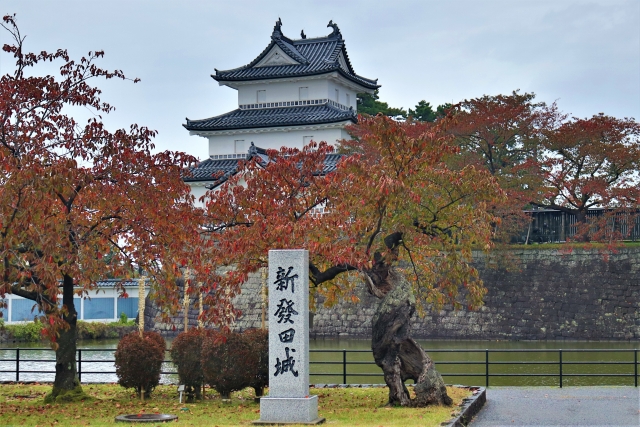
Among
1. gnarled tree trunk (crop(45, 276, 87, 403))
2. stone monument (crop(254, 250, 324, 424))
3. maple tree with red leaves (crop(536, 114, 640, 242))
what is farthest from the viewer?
maple tree with red leaves (crop(536, 114, 640, 242))

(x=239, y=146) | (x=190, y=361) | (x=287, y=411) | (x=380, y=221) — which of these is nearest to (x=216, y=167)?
(x=239, y=146)

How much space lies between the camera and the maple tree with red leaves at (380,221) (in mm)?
13836

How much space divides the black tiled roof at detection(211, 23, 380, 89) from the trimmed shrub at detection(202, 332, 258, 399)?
91.4 feet

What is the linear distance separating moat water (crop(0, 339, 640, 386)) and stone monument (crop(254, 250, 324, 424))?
13.9 feet

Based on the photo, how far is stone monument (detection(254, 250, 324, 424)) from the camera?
478 inches

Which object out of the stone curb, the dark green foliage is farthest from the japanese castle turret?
the stone curb

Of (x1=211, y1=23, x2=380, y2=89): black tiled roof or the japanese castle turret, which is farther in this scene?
(x1=211, y1=23, x2=380, y2=89): black tiled roof

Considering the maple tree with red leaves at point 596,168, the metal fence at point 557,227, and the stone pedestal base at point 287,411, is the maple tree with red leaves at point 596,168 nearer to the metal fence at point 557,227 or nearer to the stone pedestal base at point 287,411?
the metal fence at point 557,227

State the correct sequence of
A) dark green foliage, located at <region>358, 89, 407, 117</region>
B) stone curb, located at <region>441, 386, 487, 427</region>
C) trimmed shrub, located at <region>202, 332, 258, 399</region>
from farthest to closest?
dark green foliage, located at <region>358, 89, 407, 117</region>
trimmed shrub, located at <region>202, 332, 258, 399</region>
stone curb, located at <region>441, 386, 487, 427</region>

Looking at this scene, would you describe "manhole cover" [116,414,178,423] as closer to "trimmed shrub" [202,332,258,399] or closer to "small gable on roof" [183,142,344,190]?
"trimmed shrub" [202,332,258,399]

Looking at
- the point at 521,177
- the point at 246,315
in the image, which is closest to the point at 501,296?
the point at 521,177

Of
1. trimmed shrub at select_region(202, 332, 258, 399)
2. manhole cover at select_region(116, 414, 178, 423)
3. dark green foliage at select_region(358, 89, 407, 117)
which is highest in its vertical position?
dark green foliage at select_region(358, 89, 407, 117)

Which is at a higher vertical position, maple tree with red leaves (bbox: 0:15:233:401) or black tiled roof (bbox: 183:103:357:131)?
black tiled roof (bbox: 183:103:357:131)

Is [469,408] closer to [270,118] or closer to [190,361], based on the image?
[190,361]
